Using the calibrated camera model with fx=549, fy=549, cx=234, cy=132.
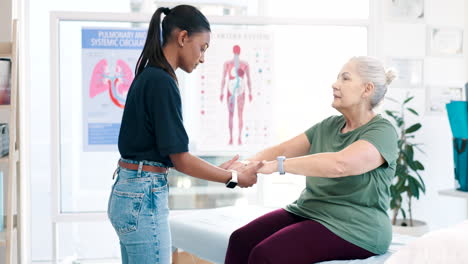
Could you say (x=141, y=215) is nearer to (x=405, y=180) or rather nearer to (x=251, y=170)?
(x=251, y=170)

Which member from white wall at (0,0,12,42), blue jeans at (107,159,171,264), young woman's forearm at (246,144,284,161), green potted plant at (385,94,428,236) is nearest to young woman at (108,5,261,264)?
blue jeans at (107,159,171,264)

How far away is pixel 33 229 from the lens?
3717mm

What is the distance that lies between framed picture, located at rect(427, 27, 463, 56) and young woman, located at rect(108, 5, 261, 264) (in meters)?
2.92

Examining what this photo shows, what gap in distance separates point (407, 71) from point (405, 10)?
0.44m

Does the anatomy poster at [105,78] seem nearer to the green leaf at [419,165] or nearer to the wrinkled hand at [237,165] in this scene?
the wrinkled hand at [237,165]

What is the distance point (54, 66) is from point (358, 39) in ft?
6.41

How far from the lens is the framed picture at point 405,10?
3.93m

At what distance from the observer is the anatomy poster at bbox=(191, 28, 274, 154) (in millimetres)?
3498

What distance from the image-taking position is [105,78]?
339 cm

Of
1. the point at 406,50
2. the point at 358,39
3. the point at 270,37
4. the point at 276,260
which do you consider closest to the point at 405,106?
the point at 406,50

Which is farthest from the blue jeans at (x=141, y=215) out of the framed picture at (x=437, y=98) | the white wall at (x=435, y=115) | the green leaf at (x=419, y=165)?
the framed picture at (x=437, y=98)

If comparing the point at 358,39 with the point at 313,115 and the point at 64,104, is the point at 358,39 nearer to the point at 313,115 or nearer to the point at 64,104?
the point at 313,115

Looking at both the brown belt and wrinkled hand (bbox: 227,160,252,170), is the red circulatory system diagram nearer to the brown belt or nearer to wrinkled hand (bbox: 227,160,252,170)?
wrinkled hand (bbox: 227,160,252,170)

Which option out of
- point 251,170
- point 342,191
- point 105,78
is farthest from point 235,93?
point 342,191
